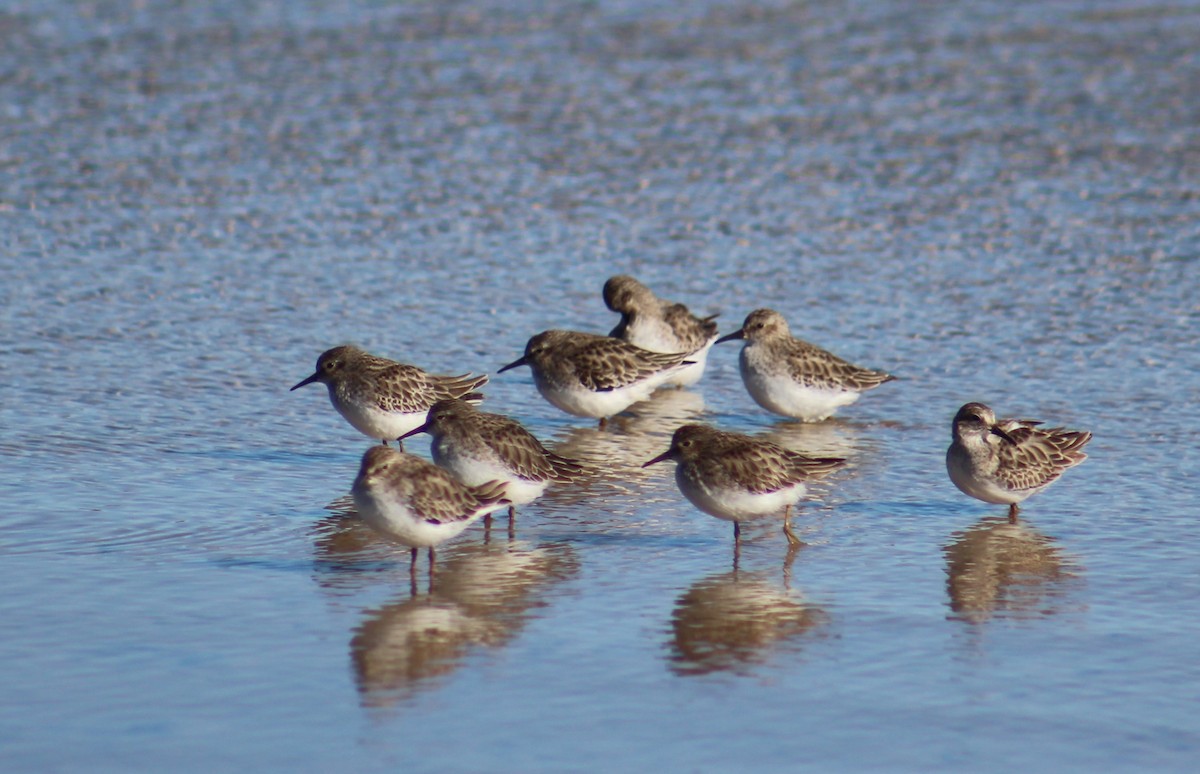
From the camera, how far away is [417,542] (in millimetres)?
11445

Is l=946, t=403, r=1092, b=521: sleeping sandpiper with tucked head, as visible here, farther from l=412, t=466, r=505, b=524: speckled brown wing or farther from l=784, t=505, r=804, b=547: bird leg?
l=412, t=466, r=505, b=524: speckled brown wing

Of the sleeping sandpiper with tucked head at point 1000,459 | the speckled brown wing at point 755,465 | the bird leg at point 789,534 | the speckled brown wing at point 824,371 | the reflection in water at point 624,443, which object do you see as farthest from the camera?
the speckled brown wing at point 824,371

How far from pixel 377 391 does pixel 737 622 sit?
473 cm

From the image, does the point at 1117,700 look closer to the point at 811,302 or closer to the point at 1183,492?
the point at 1183,492

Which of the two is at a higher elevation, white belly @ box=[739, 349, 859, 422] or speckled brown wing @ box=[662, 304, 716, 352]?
speckled brown wing @ box=[662, 304, 716, 352]

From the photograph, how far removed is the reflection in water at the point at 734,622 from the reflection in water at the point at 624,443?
7.54 feet

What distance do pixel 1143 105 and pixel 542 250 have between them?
1169 centimetres

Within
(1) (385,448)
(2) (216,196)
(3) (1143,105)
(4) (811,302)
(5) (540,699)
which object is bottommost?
(5) (540,699)

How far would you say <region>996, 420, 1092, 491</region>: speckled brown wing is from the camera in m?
12.8

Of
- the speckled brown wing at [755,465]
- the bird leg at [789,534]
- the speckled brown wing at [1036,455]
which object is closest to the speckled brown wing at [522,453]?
the speckled brown wing at [755,465]

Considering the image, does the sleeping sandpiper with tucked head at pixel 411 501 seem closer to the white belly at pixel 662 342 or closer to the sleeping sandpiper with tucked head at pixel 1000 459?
the sleeping sandpiper with tucked head at pixel 1000 459

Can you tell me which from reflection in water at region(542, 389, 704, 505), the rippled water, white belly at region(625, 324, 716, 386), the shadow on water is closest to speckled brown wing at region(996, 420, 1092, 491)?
the rippled water

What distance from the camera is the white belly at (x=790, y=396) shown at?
634 inches

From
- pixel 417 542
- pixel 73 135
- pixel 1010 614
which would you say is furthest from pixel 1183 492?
pixel 73 135
